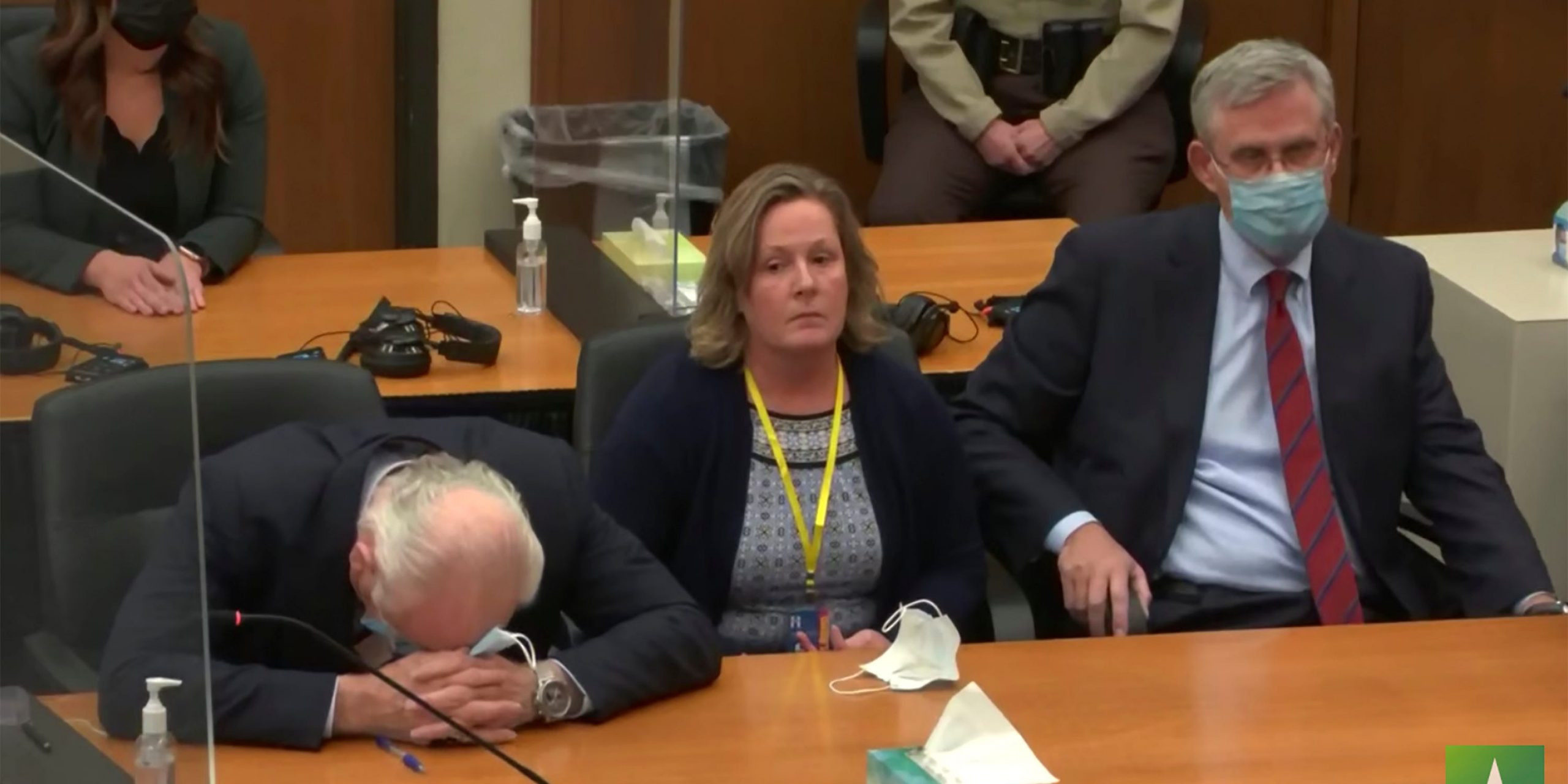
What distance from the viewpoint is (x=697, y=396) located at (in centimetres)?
261

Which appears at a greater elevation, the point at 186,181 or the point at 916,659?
the point at 186,181

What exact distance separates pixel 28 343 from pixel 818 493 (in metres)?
1.35

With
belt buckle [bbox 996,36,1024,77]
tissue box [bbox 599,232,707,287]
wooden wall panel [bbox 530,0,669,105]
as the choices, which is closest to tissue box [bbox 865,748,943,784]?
tissue box [bbox 599,232,707,287]

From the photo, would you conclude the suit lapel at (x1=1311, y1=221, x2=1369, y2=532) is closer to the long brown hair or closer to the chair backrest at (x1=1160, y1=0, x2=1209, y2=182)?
the chair backrest at (x1=1160, y1=0, x2=1209, y2=182)

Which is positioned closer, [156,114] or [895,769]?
[895,769]

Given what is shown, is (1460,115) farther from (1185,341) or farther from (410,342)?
(410,342)

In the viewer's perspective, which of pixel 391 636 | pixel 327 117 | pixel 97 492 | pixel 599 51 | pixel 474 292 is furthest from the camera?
pixel 327 117

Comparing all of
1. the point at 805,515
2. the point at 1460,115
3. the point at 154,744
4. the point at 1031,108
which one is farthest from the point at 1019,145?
the point at 154,744

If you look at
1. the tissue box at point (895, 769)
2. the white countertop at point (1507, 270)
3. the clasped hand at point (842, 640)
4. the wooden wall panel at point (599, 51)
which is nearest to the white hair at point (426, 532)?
the tissue box at point (895, 769)

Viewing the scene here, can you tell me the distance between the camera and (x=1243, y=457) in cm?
278

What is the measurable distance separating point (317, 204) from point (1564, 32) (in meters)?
3.08

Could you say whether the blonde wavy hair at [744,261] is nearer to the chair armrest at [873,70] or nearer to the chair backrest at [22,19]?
the chair backrest at [22,19]

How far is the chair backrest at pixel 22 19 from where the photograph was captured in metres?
3.63

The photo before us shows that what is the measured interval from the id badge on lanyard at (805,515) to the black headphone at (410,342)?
0.57 meters
